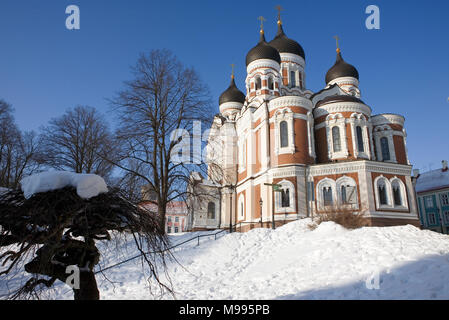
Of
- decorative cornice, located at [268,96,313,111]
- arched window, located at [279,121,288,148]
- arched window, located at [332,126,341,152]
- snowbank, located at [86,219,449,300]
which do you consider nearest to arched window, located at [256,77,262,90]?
decorative cornice, located at [268,96,313,111]

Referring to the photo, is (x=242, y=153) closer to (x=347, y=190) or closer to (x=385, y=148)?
(x=347, y=190)

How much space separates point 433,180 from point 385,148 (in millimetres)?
21000

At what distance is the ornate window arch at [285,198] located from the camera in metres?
23.1

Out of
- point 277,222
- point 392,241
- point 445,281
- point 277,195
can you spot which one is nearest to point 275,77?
point 277,195

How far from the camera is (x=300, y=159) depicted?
964 inches

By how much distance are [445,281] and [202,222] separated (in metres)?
26.7

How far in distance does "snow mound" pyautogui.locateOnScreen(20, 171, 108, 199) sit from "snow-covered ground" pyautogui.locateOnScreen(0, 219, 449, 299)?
1.56 m

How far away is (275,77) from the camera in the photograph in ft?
103

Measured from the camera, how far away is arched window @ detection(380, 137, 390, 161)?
28.5 metres

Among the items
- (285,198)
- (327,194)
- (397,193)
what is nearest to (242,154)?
(285,198)

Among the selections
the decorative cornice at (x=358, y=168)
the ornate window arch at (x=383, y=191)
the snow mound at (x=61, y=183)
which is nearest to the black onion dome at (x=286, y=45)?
the decorative cornice at (x=358, y=168)

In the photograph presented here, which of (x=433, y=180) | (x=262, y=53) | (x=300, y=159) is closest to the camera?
(x=300, y=159)

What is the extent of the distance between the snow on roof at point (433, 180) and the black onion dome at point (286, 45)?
25.1 meters
